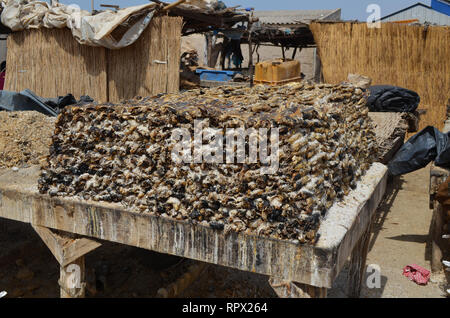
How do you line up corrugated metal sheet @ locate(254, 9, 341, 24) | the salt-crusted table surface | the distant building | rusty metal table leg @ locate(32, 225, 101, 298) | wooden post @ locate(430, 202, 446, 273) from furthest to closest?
1. the distant building
2. corrugated metal sheet @ locate(254, 9, 341, 24)
3. wooden post @ locate(430, 202, 446, 273)
4. rusty metal table leg @ locate(32, 225, 101, 298)
5. the salt-crusted table surface

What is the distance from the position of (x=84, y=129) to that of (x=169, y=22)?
16.7 feet

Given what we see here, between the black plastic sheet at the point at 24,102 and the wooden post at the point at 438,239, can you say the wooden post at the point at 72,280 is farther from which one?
the wooden post at the point at 438,239

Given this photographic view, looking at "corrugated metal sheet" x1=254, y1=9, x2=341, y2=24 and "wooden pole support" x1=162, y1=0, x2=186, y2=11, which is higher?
"corrugated metal sheet" x1=254, y1=9, x2=341, y2=24

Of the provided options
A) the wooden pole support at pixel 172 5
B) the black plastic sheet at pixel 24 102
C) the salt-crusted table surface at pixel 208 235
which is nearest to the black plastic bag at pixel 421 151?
the salt-crusted table surface at pixel 208 235

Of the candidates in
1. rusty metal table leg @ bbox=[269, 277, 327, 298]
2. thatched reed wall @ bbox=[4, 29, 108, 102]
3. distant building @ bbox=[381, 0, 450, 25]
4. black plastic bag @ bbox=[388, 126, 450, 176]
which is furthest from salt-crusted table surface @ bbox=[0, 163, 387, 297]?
distant building @ bbox=[381, 0, 450, 25]

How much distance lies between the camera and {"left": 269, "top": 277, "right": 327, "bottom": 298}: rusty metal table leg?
8.71ft

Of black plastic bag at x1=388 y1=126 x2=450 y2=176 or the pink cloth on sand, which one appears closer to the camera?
the pink cloth on sand

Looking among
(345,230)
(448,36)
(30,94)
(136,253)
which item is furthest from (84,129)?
(448,36)

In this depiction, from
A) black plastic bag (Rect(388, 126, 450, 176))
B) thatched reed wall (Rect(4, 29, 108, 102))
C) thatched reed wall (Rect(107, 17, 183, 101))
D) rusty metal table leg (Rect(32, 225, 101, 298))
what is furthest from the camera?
thatched reed wall (Rect(4, 29, 108, 102))

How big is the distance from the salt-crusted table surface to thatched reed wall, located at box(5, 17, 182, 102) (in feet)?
14.0

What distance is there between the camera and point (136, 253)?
18.0 feet

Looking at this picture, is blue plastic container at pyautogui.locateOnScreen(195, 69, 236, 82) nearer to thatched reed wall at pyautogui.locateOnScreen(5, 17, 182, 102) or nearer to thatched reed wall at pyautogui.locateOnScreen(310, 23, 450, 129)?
thatched reed wall at pyautogui.locateOnScreen(310, 23, 450, 129)

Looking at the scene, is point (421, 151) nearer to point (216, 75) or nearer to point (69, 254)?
point (69, 254)
